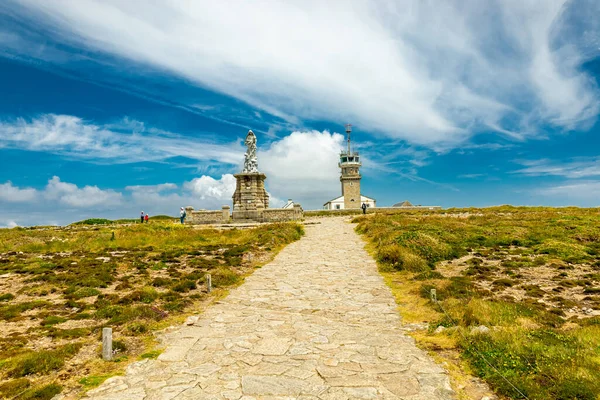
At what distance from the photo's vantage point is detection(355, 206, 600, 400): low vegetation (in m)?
5.43

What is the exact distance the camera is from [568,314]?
347 inches

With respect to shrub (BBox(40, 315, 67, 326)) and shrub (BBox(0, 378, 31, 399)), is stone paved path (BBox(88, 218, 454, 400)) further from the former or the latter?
shrub (BBox(40, 315, 67, 326))

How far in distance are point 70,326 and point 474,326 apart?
353 inches

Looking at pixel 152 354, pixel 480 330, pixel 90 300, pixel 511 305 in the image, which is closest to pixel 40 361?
pixel 152 354

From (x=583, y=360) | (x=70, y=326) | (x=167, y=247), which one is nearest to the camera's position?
(x=583, y=360)

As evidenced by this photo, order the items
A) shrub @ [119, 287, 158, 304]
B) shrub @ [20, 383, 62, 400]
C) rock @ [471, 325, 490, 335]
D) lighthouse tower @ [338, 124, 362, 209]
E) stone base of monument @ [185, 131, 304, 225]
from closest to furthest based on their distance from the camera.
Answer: shrub @ [20, 383, 62, 400] < rock @ [471, 325, 490, 335] < shrub @ [119, 287, 158, 304] < stone base of monument @ [185, 131, 304, 225] < lighthouse tower @ [338, 124, 362, 209]

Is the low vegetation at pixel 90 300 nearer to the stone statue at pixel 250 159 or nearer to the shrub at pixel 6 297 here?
the shrub at pixel 6 297

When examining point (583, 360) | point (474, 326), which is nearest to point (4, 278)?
point (474, 326)

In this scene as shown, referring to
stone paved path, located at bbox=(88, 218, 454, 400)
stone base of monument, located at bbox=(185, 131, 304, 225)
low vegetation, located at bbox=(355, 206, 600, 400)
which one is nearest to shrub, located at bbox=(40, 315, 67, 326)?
stone paved path, located at bbox=(88, 218, 454, 400)

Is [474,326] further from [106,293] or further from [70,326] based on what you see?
[106,293]

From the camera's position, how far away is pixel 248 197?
1722 inches

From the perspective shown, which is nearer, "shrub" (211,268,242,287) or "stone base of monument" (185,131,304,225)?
"shrub" (211,268,242,287)

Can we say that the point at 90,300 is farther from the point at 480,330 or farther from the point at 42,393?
the point at 480,330

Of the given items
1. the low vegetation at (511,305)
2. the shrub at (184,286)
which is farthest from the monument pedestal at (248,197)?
the shrub at (184,286)
